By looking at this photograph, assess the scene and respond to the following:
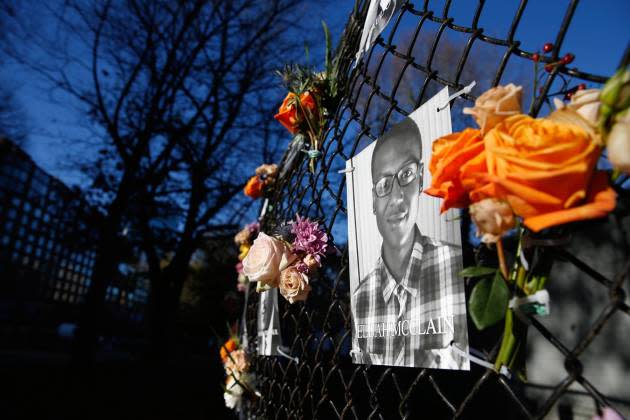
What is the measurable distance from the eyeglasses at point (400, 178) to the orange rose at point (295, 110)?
0.52 metres

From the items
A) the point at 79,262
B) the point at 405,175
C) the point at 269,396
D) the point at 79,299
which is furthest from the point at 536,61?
the point at 79,299

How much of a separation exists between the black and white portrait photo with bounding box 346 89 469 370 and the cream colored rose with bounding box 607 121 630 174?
0.77ft

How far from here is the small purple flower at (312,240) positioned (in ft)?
3.43

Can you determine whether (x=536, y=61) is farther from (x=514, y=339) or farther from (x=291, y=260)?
(x=291, y=260)

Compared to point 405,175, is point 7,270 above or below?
above

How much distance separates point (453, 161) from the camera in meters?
0.47

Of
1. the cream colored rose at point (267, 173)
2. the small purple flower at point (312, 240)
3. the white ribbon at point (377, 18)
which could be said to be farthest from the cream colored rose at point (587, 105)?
the cream colored rose at point (267, 173)

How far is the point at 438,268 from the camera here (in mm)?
591

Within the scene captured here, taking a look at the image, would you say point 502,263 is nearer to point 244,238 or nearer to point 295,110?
point 295,110

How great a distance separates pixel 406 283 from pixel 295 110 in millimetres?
767

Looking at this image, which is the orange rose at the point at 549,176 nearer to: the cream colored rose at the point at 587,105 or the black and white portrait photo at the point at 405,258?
the cream colored rose at the point at 587,105

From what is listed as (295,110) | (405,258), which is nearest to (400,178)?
(405,258)

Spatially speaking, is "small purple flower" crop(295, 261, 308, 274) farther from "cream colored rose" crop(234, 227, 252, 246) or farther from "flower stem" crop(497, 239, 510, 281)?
"cream colored rose" crop(234, 227, 252, 246)

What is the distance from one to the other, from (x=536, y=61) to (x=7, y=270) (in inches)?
766
